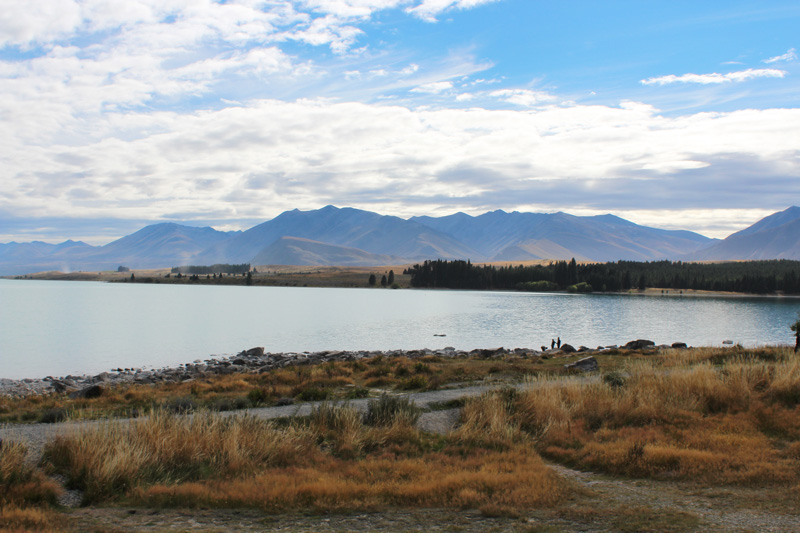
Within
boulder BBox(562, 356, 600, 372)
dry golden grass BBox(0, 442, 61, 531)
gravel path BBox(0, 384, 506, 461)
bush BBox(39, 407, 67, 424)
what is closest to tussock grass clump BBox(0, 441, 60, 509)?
dry golden grass BBox(0, 442, 61, 531)

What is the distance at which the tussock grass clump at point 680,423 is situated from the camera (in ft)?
32.9

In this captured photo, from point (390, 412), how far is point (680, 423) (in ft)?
23.0

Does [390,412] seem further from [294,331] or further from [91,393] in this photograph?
[294,331]

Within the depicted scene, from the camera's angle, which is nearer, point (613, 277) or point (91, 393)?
point (91, 393)

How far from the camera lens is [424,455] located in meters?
10.8

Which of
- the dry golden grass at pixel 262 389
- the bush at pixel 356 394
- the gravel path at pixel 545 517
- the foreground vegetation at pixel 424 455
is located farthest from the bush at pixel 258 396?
the gravel path at pixel 545 517

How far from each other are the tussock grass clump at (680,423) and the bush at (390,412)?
2.74 meters

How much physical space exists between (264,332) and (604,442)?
47.0 metres

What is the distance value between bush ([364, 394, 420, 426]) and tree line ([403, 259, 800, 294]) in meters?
155

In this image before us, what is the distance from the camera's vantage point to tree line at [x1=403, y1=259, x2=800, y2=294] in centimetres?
15325

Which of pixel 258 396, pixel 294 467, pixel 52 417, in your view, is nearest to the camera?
pixel 294 467

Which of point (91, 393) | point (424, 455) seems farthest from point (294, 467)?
point (91, 393)

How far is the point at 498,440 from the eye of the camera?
11555 mm

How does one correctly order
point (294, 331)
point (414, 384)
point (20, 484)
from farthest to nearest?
1. point (294, 331)
2. point (414, 384)
3. point (20, 484)
